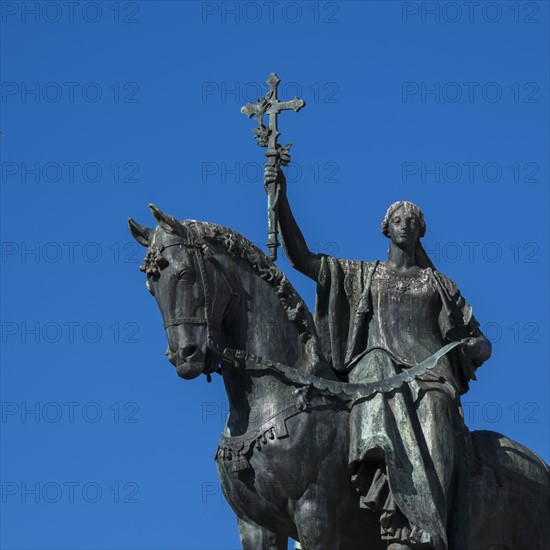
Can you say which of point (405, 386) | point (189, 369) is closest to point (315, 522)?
point (405, 386)

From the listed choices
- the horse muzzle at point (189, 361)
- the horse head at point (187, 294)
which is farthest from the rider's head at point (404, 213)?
the horse muzzle at point (189, 361)

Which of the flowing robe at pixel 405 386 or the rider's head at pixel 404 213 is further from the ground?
the rider's head at pixel 404 213

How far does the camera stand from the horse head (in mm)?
16125

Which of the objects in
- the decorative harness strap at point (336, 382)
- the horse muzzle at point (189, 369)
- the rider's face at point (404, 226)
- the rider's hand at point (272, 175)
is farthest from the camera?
the rider's face at point (404, 226)

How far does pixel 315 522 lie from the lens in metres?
16.3

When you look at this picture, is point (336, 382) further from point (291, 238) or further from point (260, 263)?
point (291, 238)

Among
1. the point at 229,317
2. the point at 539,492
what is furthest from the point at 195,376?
the point at 539,492

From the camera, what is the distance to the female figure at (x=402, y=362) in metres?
16.6

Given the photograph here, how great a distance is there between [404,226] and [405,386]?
6.32 ft

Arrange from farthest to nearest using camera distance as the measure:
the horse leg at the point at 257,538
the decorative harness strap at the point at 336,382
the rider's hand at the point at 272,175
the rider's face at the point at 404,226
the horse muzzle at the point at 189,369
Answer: the rider's face at the point at 404,226 → the rider's hand at the point at 272,175 → the horse leg at the point at 257,538 → the decorative harness strap at the point at 336,382 → the horse muzzle at the point at 189,369

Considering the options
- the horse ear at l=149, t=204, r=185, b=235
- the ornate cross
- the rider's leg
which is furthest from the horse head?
the rider's leg

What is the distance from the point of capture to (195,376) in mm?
16156

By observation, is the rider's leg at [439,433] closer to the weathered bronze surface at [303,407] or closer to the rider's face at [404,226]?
the weathered bronze surface at [303,407]

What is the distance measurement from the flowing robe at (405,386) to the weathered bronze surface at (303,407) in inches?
0.7
